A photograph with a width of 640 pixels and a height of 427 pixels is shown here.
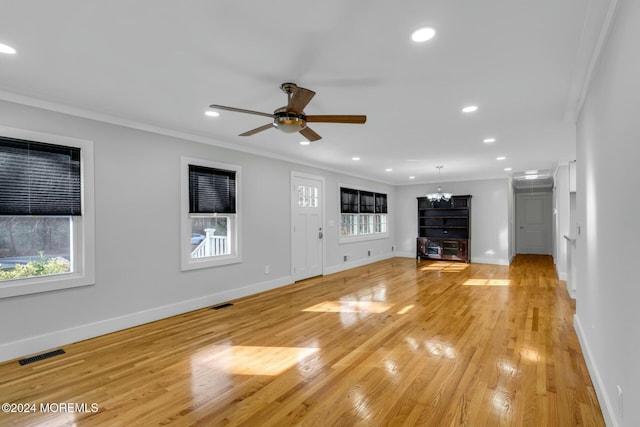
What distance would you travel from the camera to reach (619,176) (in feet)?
5.44

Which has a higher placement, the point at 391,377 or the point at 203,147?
the point at 203,147

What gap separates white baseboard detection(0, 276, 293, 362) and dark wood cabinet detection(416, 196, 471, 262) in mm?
6021

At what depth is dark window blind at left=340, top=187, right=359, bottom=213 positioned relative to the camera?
7532mm

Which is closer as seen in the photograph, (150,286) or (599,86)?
(599,86)

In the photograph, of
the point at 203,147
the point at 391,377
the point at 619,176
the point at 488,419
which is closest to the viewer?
the point at 619,176

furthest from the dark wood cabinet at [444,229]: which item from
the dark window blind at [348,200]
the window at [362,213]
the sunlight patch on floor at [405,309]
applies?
the sunlight patch on floor at [405,309]

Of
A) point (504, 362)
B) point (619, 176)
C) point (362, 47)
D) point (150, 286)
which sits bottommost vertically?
point (504, 362)

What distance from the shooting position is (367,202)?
8570mm

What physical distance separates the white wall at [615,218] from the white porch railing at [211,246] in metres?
4.37

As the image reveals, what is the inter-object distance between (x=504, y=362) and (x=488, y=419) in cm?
96

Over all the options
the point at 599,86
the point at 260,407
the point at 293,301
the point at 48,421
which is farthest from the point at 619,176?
the point at 293,301

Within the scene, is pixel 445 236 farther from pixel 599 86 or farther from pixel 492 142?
pixel 599 86

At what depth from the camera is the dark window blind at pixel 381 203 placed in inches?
359

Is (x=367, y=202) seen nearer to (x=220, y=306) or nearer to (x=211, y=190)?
(x=211, y=190)
